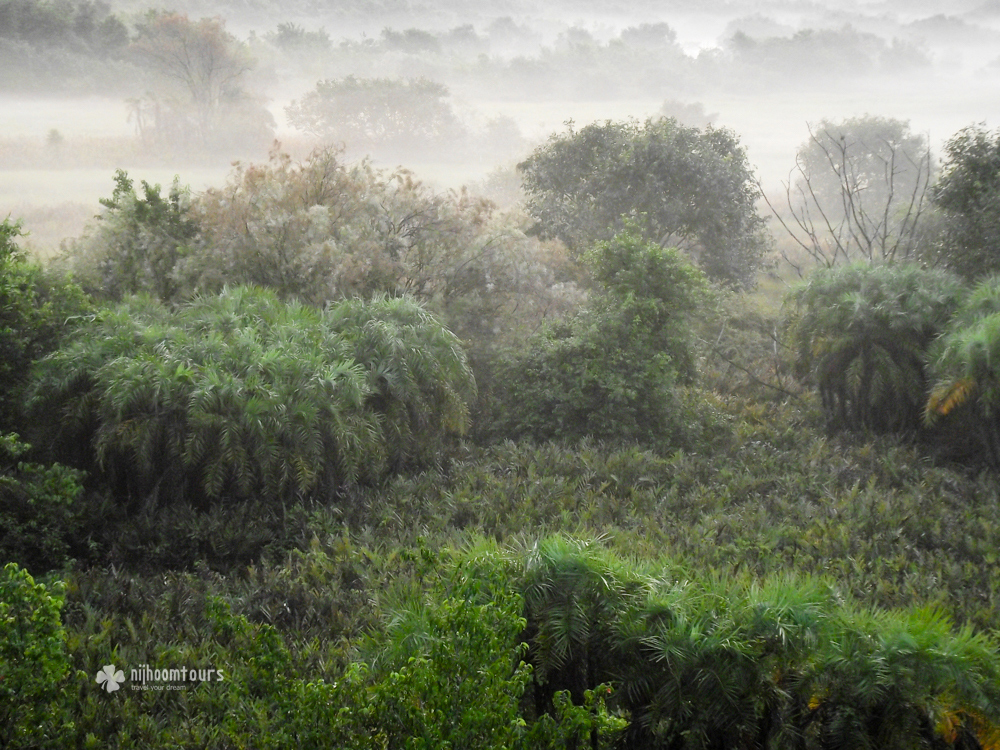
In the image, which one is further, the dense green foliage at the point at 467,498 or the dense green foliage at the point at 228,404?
the dense green foliage at the point at 228,404

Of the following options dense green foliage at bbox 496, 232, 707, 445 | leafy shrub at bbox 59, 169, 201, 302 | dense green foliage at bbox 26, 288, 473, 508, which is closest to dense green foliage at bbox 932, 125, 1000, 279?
dense green foliage at bbox 496, 232, 707, 445

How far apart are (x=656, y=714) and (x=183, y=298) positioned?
7.53 meters

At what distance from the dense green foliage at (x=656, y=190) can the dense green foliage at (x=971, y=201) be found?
462 cm

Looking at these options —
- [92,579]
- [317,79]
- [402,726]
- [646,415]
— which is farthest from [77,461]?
[317,79]

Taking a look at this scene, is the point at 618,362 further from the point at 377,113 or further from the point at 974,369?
the point at 377,113

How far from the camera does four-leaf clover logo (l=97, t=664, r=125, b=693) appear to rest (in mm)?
3561

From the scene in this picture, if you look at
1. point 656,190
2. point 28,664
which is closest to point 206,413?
point 28,664

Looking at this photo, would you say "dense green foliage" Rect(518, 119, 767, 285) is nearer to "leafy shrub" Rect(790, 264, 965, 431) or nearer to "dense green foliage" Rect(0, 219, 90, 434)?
"leafy shrub" Rect(790, 264, 965, 431)

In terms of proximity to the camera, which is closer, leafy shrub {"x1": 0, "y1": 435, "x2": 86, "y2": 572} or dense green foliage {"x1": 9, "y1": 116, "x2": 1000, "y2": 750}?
dense green foliage {"x1": 9, "y1": 116, "x2": 1000, "y2": 750}

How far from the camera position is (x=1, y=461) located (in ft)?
17.9

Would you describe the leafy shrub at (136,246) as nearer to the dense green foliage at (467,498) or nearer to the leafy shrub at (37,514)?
the dense green foliage at (467,498)

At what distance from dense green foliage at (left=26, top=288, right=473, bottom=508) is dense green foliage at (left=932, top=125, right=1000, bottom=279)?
302 inches

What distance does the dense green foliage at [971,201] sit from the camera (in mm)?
9430

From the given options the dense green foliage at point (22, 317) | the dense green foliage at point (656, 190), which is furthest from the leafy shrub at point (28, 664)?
the dense green foliage at point (656, 190)
